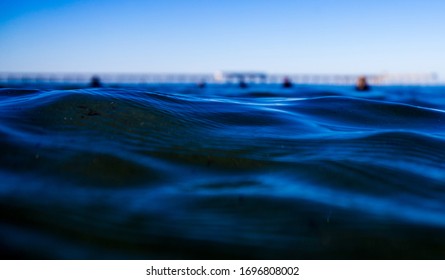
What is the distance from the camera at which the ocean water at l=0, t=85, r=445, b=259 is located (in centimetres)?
140

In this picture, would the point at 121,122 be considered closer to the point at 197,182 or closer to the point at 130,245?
the point at 197,182

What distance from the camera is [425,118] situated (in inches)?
152

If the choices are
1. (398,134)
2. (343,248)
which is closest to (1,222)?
(343,248)

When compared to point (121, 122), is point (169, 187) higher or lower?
lower

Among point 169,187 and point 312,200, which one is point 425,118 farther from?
point 169,187

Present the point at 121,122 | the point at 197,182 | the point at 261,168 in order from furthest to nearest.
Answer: the point at 121,122 < the point at 261,168 < the point at 197,182

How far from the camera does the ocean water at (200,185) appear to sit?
55.1 inches

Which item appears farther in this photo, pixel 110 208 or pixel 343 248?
pixel 110 208

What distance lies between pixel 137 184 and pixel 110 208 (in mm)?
254

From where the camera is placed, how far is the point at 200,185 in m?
1.85

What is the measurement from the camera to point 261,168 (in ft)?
6.98

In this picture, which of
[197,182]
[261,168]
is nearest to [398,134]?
[261,168]
